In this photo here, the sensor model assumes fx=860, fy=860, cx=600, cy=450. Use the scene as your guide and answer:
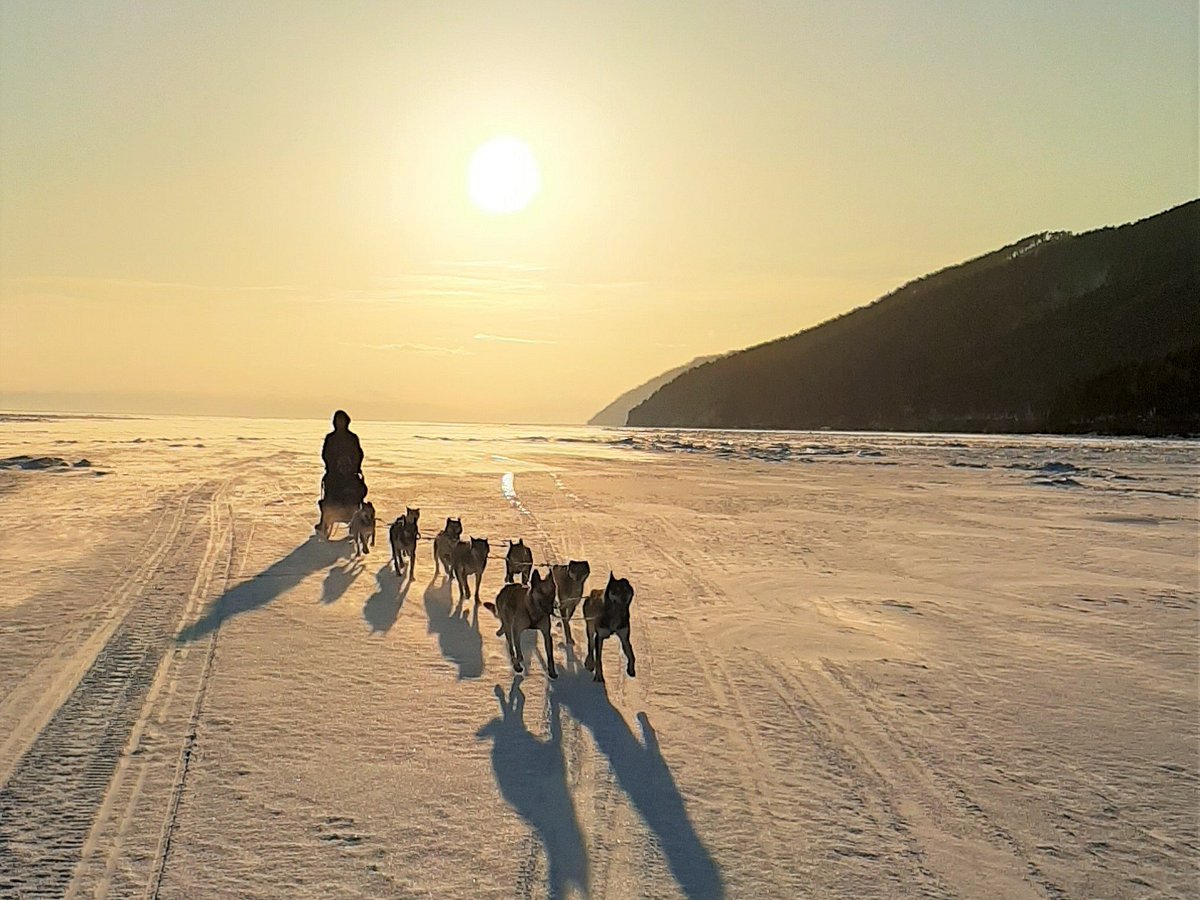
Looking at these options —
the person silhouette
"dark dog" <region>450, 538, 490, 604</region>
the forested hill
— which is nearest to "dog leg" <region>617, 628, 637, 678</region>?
"dark dog" <region>450, 538, 490, 604</region>

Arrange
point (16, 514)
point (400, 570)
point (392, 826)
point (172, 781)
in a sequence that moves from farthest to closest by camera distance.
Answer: point (16, 514)
point (400, 570)
point (172, 781)
point (392, 826)

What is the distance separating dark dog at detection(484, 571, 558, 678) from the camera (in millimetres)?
7000

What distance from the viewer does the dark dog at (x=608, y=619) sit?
6453 mm

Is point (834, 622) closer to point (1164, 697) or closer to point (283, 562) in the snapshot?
point (1164, 697)

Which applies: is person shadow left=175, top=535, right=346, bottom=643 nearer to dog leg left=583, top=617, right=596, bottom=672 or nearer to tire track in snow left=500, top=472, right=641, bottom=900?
dog leg left=583, top=617, right=596, bottom=672

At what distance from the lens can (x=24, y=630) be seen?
7.77m

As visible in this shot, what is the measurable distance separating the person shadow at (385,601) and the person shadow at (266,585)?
3.26 ft

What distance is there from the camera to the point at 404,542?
11.4 meters

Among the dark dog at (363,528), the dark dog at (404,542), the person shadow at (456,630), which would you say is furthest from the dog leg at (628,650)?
the dark dog at (363,528)

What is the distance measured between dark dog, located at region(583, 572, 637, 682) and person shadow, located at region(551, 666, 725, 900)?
17 centimetres

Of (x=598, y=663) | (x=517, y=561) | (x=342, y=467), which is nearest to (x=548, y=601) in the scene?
(x=598, y=663)

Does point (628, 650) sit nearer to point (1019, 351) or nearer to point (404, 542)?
point (404, 542)

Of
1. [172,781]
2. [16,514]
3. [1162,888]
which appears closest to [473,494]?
[16,514]

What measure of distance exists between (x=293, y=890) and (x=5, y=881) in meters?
1.26
